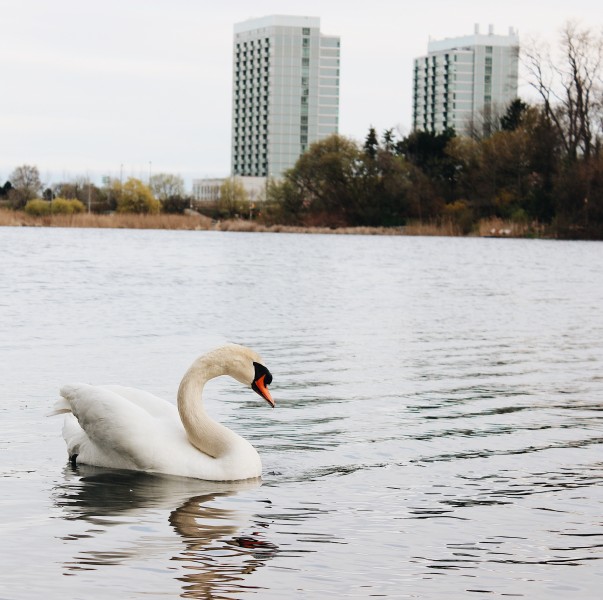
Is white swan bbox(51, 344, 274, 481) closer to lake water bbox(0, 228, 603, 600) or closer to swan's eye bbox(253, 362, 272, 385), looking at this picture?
swan's eye bbox(253, 362, 272, 385)

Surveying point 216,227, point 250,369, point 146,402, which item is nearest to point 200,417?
point 250,369

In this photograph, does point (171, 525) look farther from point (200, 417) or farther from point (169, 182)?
point (169, 182)

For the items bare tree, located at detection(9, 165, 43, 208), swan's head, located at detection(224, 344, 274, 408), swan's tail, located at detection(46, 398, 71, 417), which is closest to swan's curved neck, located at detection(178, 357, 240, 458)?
swan's head, located at detection(224, 344, 274, 408)

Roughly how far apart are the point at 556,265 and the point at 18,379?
103 feet

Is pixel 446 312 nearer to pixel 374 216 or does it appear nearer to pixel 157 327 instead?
pixel 157 327

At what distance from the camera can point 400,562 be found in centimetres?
528

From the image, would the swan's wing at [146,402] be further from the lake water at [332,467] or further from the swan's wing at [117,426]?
the lake water at [332,467]

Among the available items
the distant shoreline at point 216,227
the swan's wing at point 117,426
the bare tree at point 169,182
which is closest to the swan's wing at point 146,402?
the swan's wing at point 117,426

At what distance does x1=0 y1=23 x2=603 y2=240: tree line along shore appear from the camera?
71.9m

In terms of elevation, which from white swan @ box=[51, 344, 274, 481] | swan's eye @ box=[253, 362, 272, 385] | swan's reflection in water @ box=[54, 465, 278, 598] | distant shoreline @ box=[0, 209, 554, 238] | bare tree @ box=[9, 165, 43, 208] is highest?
bare tree @ box=[9, 165, 43, 208]

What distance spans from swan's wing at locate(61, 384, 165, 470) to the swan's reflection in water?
0.38ft

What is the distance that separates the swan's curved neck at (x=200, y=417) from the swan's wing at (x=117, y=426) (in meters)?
0.23

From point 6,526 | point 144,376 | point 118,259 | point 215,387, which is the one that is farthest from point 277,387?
point 118,259

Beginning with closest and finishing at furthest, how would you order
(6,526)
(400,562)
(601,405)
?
(400,562)
(6,526)
(601,405)
